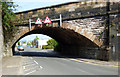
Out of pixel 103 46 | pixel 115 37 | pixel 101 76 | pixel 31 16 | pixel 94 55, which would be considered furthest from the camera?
pixel 31 16

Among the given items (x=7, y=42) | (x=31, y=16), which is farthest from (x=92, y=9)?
(x=7, y=42)

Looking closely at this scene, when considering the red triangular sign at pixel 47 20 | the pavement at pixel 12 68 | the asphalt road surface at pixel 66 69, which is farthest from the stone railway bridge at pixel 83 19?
the pavement at pixel 12 68

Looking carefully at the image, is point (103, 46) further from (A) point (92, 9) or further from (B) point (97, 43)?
(A) point (92, 9)

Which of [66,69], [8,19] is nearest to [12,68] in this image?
[66,69]

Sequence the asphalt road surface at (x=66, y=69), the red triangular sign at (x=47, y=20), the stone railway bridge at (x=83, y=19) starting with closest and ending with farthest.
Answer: the asphalt road surface at (x=66, y=69) < the stone railway bridge at (x=83, y=19) < the red triangular sign at (x=47, y=20)

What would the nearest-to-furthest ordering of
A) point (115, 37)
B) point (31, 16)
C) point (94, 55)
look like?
1. point (115, 37)
2. point (94, 55)
3. point (31, 16)

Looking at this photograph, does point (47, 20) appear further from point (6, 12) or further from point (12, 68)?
point (12, 68)

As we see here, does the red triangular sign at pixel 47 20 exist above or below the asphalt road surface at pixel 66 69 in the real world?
above

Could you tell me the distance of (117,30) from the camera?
13.7 metres

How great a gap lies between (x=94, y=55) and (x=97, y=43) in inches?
66.7

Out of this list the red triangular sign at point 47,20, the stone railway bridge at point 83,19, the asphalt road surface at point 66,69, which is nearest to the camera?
the asphalt road surface at point 66,69

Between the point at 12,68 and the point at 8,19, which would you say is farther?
the point at 8,19

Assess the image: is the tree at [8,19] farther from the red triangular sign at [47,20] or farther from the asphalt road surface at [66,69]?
the asphalt road surface at [66,69]

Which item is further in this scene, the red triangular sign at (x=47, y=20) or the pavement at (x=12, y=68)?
the red triangular sign at (x=47, y=20)
